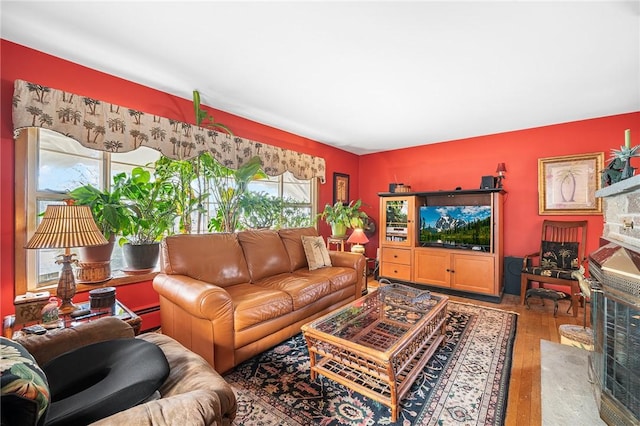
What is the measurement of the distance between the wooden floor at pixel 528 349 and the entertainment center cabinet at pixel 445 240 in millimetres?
325

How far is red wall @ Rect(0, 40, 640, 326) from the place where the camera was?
1965mm

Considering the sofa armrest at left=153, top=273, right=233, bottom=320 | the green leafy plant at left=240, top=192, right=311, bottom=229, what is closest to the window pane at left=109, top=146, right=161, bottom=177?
the green leafy plant at left=240, top=192, right=311, bottom=229

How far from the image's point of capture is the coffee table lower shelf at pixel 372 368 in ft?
4.87

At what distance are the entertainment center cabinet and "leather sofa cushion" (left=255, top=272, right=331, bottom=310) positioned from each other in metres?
1.95

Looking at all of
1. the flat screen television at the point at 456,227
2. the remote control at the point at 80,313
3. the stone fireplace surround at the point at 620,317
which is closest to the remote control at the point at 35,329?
the remote control at the point at 80,313

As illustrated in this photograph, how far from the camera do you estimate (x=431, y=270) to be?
3.94m

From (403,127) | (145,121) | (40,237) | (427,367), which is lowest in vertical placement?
(427,367)

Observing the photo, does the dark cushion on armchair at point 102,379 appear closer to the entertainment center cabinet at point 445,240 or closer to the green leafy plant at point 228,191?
the green leafy plant at point 228,191

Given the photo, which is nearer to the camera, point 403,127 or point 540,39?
point 540,39

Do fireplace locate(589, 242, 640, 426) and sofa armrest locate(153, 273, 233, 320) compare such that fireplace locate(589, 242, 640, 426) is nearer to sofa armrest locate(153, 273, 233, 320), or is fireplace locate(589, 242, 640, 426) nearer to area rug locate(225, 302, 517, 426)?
area rug locate(225, 302, 517, 426)

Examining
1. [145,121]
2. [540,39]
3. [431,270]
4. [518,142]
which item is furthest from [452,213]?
[145,121]

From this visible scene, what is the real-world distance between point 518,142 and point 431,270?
2.20 meters

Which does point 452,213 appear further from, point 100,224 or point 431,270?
point 100,224

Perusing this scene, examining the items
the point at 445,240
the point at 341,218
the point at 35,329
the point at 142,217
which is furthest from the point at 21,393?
the point at 445,240
